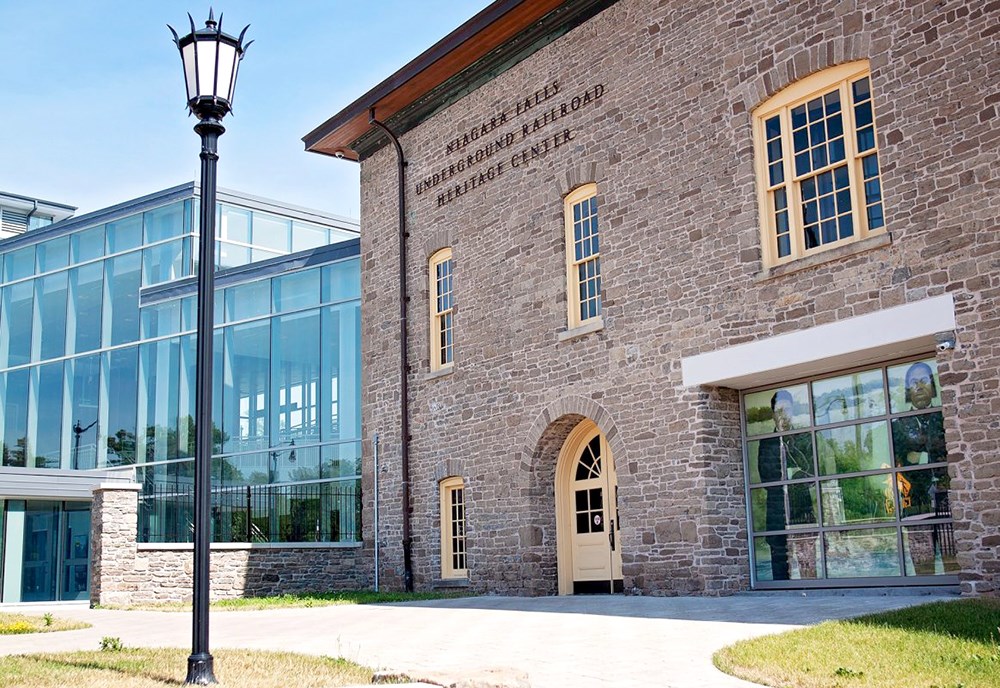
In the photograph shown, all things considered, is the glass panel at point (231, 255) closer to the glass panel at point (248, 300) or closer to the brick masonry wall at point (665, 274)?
the glass panel at point (248, 300)

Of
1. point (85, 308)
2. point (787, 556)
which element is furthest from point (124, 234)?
point (787, 556)

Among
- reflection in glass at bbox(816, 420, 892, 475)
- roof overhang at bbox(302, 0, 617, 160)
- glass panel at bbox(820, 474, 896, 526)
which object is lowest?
glass panel at bbox(820, 474, 896, 526)

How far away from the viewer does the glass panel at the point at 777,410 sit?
44.7 feet

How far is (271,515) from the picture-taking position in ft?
77.3

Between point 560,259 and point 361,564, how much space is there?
25.1 feet

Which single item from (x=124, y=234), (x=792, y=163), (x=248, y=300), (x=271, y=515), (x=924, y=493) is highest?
(x=124, y=234)

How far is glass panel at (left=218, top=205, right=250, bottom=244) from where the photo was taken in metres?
27.9

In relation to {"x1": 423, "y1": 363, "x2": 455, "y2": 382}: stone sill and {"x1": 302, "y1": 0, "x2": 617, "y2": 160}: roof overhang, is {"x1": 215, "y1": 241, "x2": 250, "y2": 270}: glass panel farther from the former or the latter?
{"x1": 423, "y1": 363, "x2": 455, "y2": 382}: stone sill

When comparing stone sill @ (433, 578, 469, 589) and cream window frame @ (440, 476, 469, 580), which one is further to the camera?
cream window frame @ (440, 476, 469, 580)

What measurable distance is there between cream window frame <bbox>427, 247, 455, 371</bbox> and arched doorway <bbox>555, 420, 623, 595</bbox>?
334cm

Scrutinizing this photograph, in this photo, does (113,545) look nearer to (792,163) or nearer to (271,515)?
(271,515)

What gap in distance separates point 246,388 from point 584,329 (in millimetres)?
12072

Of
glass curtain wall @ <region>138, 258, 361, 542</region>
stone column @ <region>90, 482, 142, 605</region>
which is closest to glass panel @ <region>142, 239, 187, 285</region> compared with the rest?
glass curtain wall @ <region>138, 258, 361, 542</region>

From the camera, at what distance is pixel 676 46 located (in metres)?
15.0
